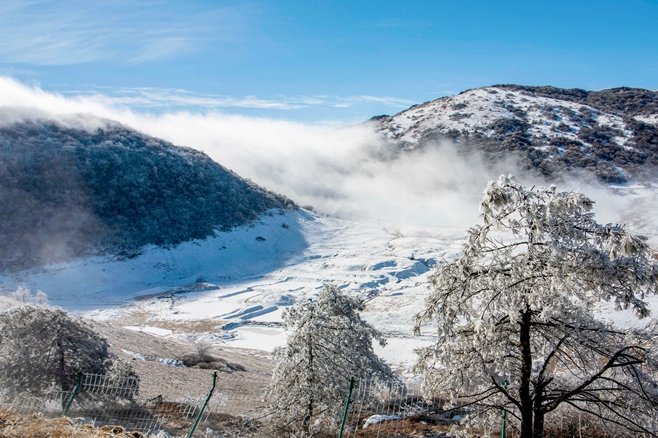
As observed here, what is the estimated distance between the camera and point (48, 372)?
10.8 m

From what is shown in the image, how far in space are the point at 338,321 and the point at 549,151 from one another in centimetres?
12200

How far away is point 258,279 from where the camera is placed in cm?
5319

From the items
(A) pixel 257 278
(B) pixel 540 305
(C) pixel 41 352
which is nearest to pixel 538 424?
(B) pixel 540 305

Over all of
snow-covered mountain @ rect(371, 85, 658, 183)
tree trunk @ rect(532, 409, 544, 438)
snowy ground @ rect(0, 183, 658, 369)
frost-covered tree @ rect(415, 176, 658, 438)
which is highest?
snow-covered mountain @ rect(371, 85, 658, 183)

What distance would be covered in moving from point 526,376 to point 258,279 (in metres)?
49.7

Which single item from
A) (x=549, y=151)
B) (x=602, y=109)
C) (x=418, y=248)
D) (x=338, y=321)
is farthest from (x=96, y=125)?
(x=602, y=109)

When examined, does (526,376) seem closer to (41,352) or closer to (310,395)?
(310,395)

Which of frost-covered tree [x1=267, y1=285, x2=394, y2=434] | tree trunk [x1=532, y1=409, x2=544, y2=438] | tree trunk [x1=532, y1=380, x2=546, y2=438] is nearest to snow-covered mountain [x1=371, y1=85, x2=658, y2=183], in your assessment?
frost-covered tree [x1=267, y1=285, x2=394, y2=434]

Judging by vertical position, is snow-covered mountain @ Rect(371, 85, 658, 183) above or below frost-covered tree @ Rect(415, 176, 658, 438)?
above

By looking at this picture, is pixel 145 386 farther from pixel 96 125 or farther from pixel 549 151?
pixel 549 151

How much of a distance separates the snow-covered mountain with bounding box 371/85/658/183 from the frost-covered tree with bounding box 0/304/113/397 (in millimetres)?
110857

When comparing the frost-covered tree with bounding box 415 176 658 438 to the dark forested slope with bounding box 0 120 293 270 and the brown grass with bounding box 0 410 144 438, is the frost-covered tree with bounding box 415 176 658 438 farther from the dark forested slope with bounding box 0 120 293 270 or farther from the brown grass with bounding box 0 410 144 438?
the dark forested slope with bounding box 0 120 293 270

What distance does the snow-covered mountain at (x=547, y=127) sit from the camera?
355ft

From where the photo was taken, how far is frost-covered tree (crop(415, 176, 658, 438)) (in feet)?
14.5
